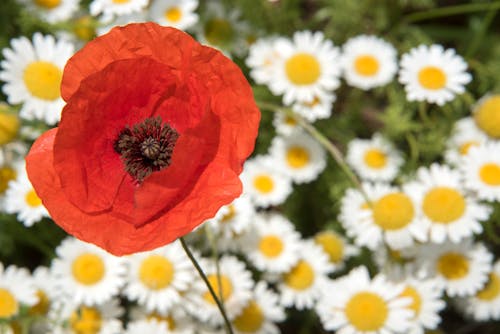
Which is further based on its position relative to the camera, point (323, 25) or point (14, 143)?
point (323, 25)

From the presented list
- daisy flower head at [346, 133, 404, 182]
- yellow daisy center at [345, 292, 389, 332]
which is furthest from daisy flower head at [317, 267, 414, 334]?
daisy flower head at [346, 133, 404, 182]

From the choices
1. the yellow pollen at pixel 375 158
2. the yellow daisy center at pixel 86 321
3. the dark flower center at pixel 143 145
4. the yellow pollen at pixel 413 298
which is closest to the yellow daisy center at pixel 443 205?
the yellow pollen at pixel 413 298

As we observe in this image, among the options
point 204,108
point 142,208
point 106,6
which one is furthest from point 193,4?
point 142,208

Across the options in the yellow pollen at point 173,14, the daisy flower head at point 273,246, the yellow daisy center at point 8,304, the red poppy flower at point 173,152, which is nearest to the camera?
the red poppy flower at point 173,152

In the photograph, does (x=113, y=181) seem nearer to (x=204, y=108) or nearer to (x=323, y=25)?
(x=204, y=108)

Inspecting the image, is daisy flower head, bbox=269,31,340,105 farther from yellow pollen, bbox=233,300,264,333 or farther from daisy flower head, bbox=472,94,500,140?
yellow pollen, bbox=233,300,264,333

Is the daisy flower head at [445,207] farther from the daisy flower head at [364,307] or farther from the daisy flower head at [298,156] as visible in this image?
the daisy flower head at [298,156]
